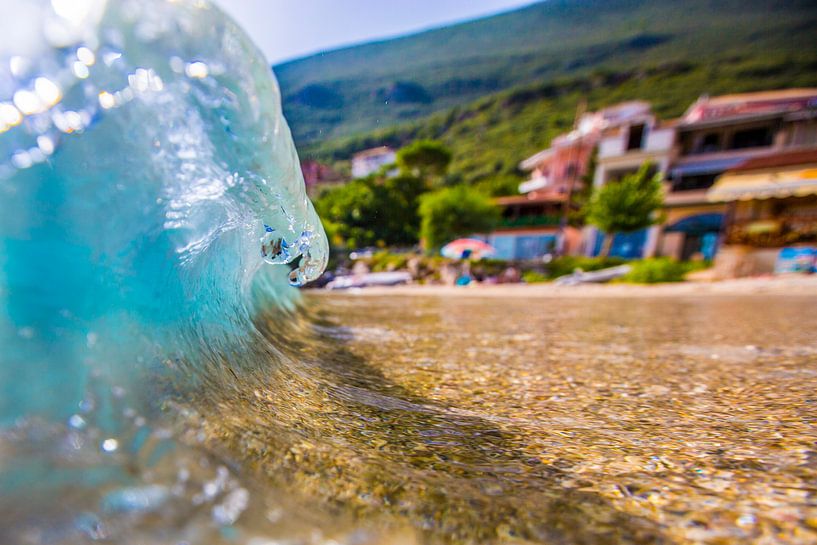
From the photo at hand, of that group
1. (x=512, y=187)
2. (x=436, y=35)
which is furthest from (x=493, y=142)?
(x=436, y=35)

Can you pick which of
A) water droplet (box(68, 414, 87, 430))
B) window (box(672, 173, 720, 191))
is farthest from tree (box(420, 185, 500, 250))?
water droplet (box(68, 414, 87, 430))

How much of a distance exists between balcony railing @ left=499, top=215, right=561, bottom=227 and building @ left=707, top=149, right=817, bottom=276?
12.6m

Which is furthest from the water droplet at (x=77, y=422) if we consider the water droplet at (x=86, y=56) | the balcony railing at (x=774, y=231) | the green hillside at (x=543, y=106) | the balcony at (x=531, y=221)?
the green hillside at (x=543, y=106)

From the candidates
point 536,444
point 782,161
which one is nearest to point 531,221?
point 782,161

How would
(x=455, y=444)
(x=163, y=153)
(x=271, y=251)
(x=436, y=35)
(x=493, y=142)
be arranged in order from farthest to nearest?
1. (x=436, y=35)
2. (x=493, y=142)
3. (x=271, y=251)
4. (x=455, y=444)
5. (x=163, y=153)

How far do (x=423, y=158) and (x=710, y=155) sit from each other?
21.4 meters

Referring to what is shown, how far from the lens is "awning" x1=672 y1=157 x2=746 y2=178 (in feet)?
79.2

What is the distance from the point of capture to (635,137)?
2678cm

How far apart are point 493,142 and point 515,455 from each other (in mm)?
69511

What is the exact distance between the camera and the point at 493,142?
65750 mm

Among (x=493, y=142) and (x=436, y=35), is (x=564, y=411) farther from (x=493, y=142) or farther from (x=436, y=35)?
(x=436, y=35)

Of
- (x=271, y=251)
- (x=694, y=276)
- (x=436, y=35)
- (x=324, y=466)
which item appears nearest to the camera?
(x=324, y=466)

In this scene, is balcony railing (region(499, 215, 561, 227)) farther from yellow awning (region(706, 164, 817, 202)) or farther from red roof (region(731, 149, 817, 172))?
yellow awning (region(706, 164, 817, 202))

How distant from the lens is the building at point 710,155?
2323 centimetres
